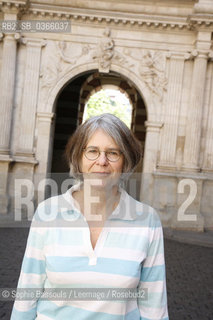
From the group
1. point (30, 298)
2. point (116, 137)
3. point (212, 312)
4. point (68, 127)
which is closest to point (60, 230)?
point (30, 298)

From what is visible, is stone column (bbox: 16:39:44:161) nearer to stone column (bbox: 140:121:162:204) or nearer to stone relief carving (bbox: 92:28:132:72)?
stone relief carving (bbox: 92:28:132:72)

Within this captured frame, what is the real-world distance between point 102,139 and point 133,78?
31.8ft

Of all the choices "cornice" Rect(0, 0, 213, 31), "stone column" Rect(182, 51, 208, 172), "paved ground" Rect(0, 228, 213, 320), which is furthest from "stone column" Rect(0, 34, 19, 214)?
"stone column" Rect(182, 51, 208, 172)

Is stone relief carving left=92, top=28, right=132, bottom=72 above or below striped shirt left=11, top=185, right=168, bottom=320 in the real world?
above

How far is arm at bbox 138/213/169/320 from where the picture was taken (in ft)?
5.49

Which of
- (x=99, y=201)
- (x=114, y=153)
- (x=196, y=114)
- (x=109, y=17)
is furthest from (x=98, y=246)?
(x=109, y=17)

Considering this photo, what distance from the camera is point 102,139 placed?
1.67m

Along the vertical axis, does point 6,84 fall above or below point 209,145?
above

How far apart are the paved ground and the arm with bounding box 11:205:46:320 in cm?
285

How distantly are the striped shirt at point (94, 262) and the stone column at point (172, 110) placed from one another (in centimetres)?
932

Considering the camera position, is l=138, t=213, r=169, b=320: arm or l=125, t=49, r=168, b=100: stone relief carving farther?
l=125, t=49, r=168, b=100: stone relief carving

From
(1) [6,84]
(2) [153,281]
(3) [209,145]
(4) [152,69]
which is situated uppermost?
(4) [152,69]

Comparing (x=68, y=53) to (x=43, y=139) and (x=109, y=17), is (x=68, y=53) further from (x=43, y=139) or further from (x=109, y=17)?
(x=43, y=139)

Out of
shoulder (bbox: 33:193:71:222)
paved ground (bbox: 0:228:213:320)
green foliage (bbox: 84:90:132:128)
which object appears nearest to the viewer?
shoulder (bbox: 33:193:71:222)
